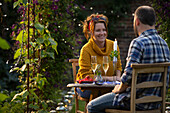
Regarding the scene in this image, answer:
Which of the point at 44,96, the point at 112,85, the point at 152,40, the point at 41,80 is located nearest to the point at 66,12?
the point at 44,96

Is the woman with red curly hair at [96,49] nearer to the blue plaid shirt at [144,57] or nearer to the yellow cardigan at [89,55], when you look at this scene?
the yellow cardigan at [89,55]

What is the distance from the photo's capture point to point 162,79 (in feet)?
8.04

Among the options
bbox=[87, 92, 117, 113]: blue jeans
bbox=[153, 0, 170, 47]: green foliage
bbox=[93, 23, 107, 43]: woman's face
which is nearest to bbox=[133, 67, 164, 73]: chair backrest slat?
bbox=[87, 92, 117, 113]: blue jeans

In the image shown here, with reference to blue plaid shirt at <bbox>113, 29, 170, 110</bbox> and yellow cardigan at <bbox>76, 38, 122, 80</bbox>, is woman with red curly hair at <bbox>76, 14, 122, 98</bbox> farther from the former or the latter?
blue plaid shirt at <bbox>113, 29, 170, 110</bbox>

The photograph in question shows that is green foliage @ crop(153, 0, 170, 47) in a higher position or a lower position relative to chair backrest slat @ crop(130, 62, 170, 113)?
higher

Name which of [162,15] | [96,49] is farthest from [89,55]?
[162,15]

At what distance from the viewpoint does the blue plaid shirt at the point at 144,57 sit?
2.34 metres

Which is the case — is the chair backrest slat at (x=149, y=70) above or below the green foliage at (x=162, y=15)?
below

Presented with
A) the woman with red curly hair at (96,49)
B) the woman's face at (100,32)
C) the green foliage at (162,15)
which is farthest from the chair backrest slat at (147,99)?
the green foliage at (162,15)

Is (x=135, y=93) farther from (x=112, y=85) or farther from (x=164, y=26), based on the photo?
(x=164, y=26)

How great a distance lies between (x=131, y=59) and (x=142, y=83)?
8.1 inches

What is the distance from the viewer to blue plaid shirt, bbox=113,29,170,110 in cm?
234

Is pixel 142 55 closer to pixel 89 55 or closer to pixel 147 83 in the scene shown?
pixel 147 83

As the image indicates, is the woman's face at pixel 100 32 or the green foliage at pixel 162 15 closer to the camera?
the woman's face at pixel 100 32
